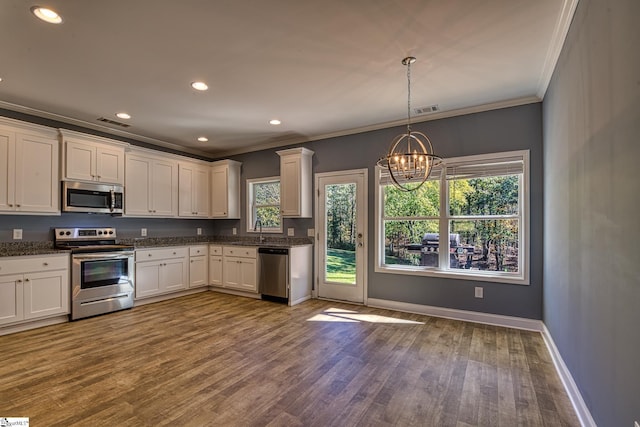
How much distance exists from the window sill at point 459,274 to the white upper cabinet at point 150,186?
3.63 m

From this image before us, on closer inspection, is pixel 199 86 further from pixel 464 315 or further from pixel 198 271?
pixel 464 315

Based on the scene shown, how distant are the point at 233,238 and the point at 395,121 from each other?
147 inches

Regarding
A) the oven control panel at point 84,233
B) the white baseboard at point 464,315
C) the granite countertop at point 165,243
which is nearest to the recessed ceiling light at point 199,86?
the granite countertop at point 165,243

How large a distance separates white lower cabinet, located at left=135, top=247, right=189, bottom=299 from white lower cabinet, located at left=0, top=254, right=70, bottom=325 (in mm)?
929

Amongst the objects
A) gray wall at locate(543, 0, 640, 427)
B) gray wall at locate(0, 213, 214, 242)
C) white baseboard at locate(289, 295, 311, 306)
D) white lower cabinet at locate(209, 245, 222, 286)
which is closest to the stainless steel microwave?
gray wall at locate(0, 213, 214, 242)

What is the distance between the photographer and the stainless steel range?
12.8 feet

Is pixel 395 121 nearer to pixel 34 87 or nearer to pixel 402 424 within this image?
pixel 402 424

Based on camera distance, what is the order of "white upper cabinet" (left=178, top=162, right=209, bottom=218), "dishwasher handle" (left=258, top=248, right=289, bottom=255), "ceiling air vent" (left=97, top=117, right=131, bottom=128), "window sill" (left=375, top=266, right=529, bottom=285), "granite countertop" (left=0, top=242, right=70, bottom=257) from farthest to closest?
"white upper cabinet" (left=178, top=162, right=209, bottom=218)
"dishwasher handle" (left=258, top=248, right=289, bottom=255)
"ceiling air vent" (left=97, top=117, right=131, bottom=128)
"window sill" (left=375, top=266, right=529, bottom=285)
"granite countertop" (left=0, top=242, right=70, bottom=257)

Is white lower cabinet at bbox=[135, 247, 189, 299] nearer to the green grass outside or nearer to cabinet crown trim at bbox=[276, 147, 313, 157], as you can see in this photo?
cabinet crown trim at bbox=[276, 147, 313, 157]

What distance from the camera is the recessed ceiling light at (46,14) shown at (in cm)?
207

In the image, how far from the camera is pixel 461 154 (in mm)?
3979

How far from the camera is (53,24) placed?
2.22 metres

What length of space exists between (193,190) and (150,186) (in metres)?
0.79

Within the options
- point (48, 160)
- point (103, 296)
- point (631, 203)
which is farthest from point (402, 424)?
point (48, 160)
